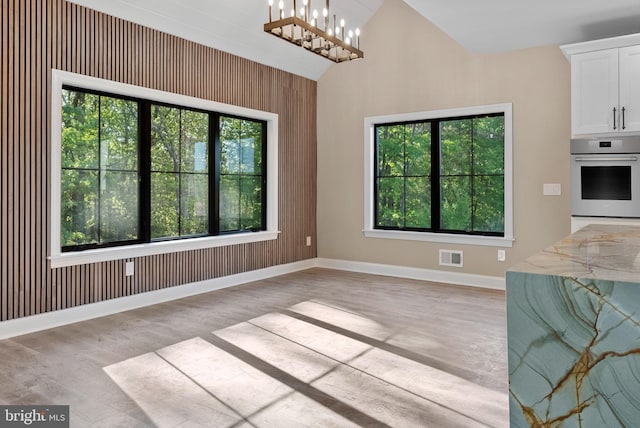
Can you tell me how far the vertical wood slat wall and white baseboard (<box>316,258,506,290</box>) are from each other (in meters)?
1.41

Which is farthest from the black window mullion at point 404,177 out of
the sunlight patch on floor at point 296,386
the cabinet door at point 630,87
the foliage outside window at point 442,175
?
the sunlight patch on floor at point 296,386

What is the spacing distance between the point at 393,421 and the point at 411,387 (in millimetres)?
433

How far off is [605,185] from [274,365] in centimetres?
349

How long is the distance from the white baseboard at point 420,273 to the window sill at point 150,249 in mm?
1174

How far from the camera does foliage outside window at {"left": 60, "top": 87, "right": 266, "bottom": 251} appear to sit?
419 cm

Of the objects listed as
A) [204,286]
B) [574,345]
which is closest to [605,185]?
[574,345]

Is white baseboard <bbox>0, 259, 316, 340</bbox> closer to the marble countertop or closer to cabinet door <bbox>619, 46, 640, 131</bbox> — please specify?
the marble countertop

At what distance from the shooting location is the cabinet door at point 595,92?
4.23m

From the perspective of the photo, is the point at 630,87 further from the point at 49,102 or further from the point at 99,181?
the point at 49,102

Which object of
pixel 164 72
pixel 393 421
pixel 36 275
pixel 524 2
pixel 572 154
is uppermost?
pixel 524 2

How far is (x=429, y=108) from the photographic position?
5.85 m

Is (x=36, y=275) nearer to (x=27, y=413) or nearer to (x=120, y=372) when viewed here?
(x=120, y=372)

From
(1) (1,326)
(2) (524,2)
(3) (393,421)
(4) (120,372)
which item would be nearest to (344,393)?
(3) (393,421)

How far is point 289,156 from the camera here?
643 centimetres
